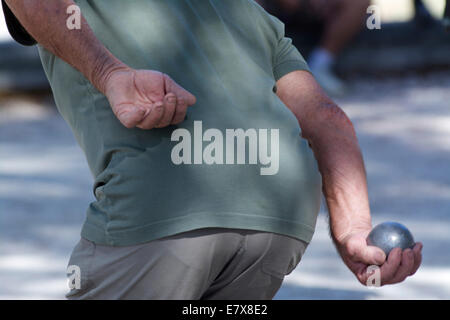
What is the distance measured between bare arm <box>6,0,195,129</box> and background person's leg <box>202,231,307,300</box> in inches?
10.8

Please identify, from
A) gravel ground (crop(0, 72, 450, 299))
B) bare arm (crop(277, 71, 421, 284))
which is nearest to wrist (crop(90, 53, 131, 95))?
bare arm (crop(277, 71, 421, 284))

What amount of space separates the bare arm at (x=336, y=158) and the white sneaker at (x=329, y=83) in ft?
20.1

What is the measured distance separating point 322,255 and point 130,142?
2.91 m

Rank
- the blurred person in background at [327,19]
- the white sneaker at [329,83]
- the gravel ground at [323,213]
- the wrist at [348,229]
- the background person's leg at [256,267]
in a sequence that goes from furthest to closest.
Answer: the blurred person in background at [327,19]
the white sneaker at [329,83]
the gravel ground at [323,213]
the wrist at [348,229]
the background person's leg at [256,267]

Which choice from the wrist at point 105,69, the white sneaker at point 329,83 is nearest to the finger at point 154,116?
the wrist at point 105,69

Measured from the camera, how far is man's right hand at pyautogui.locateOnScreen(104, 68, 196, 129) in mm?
1484

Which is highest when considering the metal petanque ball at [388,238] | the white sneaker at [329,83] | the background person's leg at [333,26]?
the background person's leg at [333,26]

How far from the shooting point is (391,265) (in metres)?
1.66

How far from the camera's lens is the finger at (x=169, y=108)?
1479 millimetres
